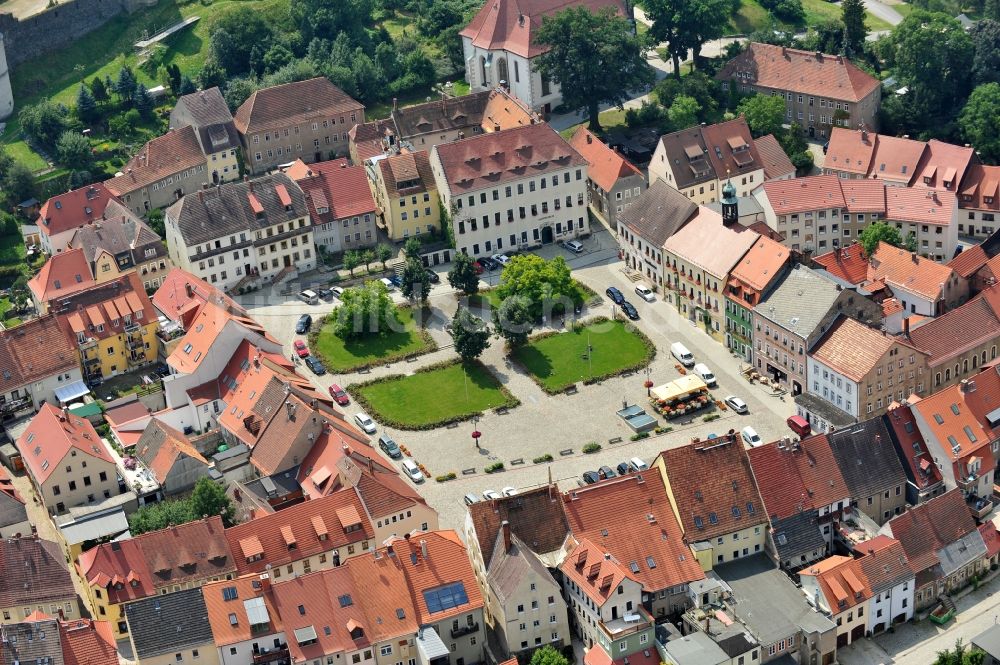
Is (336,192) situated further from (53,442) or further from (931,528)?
(931,528)

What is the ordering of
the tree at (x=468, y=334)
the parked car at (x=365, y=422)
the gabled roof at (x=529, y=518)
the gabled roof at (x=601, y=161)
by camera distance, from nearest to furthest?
the gabled roof at (x=529, y=518) → the parked car at (x=365, y=422) → the tree at (x=468, y=334) → the gabled roof at (x=601, y=161)

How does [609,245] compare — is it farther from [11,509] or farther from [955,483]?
[11,509]

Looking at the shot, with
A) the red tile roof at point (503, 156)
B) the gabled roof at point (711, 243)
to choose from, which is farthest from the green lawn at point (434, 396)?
the red tile roof at point (503, 156)

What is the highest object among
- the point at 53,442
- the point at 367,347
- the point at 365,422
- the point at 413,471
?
the point at 53,442

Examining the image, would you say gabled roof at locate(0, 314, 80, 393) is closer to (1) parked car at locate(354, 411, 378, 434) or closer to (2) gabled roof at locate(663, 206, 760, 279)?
(1) parked car at locate(354, 411, 378, 434)

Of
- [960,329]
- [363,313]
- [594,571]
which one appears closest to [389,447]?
[363,313]

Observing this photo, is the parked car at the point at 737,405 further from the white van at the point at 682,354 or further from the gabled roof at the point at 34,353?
the gabled roof at the point at 34,353
